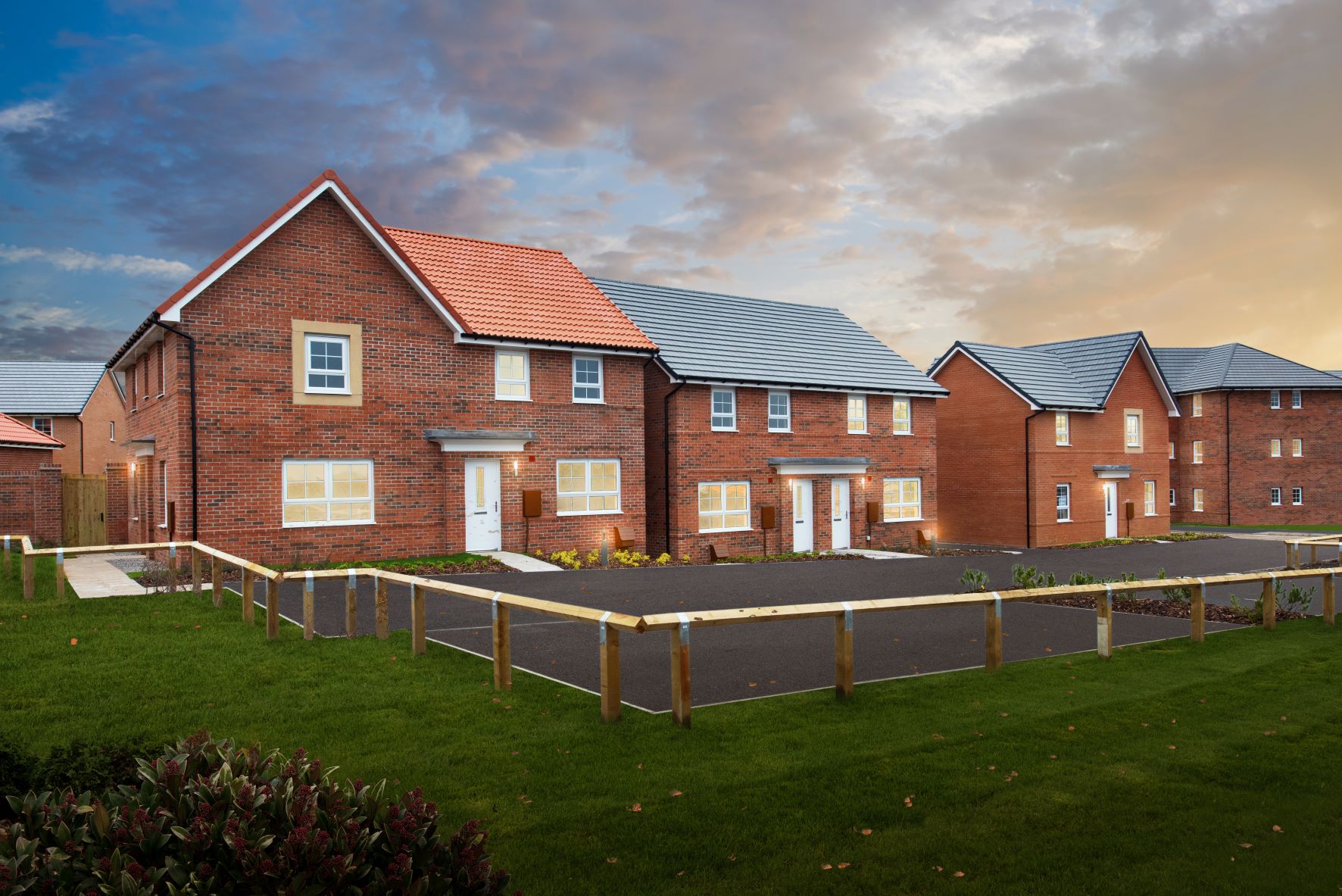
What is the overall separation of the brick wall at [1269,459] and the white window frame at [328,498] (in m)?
46.4

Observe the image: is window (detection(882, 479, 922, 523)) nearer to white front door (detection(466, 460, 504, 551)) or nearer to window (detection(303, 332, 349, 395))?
white front door (detection(466, 460, 504, 551))

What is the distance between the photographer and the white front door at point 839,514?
32.0 meters

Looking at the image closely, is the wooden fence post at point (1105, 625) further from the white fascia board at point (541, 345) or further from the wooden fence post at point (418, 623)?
the white fascia board at point (541, 345)

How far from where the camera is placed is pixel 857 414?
33375 mm

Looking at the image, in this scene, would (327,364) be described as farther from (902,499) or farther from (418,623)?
(902,499)

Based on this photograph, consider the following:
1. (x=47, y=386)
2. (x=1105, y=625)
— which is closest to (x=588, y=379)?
(x=1105, y=625)

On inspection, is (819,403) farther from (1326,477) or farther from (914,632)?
(1326,477)

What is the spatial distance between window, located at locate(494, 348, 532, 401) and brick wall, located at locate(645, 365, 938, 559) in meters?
5.16

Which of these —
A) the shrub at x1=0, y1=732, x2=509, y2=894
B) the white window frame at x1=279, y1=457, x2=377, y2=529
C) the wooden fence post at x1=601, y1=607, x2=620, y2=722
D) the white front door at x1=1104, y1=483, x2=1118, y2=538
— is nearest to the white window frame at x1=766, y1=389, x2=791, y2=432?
the white window frame at x1=279, y1=457, x2=377, y2=529

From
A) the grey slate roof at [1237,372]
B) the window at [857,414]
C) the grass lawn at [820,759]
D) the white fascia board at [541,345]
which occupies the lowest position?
the grass lawn at [820,759]

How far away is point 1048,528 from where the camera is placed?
36750mm

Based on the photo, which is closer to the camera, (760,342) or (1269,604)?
(1269,604)

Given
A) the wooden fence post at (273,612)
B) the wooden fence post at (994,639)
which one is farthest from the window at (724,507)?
the wooden fence post at (994,639)

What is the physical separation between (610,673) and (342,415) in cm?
1687
